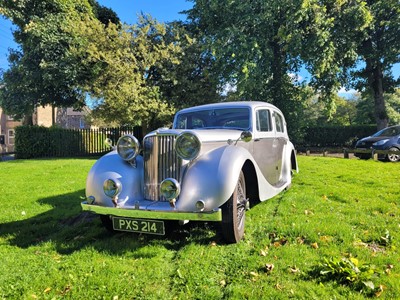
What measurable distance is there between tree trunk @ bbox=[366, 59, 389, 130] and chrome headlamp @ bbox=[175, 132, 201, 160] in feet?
67.9

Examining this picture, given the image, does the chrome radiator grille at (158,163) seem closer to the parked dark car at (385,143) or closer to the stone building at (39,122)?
the parked dark car at (385,143)

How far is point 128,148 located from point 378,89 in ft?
72.0

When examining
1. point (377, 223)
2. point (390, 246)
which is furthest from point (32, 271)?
point (377, 223)

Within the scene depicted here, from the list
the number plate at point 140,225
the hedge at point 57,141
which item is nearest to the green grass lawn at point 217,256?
the number plate at point 140,225

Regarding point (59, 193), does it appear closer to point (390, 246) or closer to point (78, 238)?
point (78, 238)

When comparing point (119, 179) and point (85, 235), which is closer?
point (119, 179)

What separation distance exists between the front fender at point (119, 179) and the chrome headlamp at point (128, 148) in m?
0.10

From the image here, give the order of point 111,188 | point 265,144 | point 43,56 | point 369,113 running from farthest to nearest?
point 369,113
point 43,56
point 265,144
point 111,188

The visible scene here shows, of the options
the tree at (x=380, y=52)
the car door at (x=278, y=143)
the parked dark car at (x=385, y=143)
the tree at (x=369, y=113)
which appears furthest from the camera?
the tree at (x=369, y=113)

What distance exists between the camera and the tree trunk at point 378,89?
20.2 metres

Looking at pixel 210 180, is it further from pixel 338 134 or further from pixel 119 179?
pixel 338 134

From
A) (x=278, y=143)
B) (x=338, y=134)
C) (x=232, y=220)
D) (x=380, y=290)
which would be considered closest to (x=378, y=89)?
(x=338, y=134)

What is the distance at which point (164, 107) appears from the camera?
15.7 metres

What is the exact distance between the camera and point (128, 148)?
398cm
